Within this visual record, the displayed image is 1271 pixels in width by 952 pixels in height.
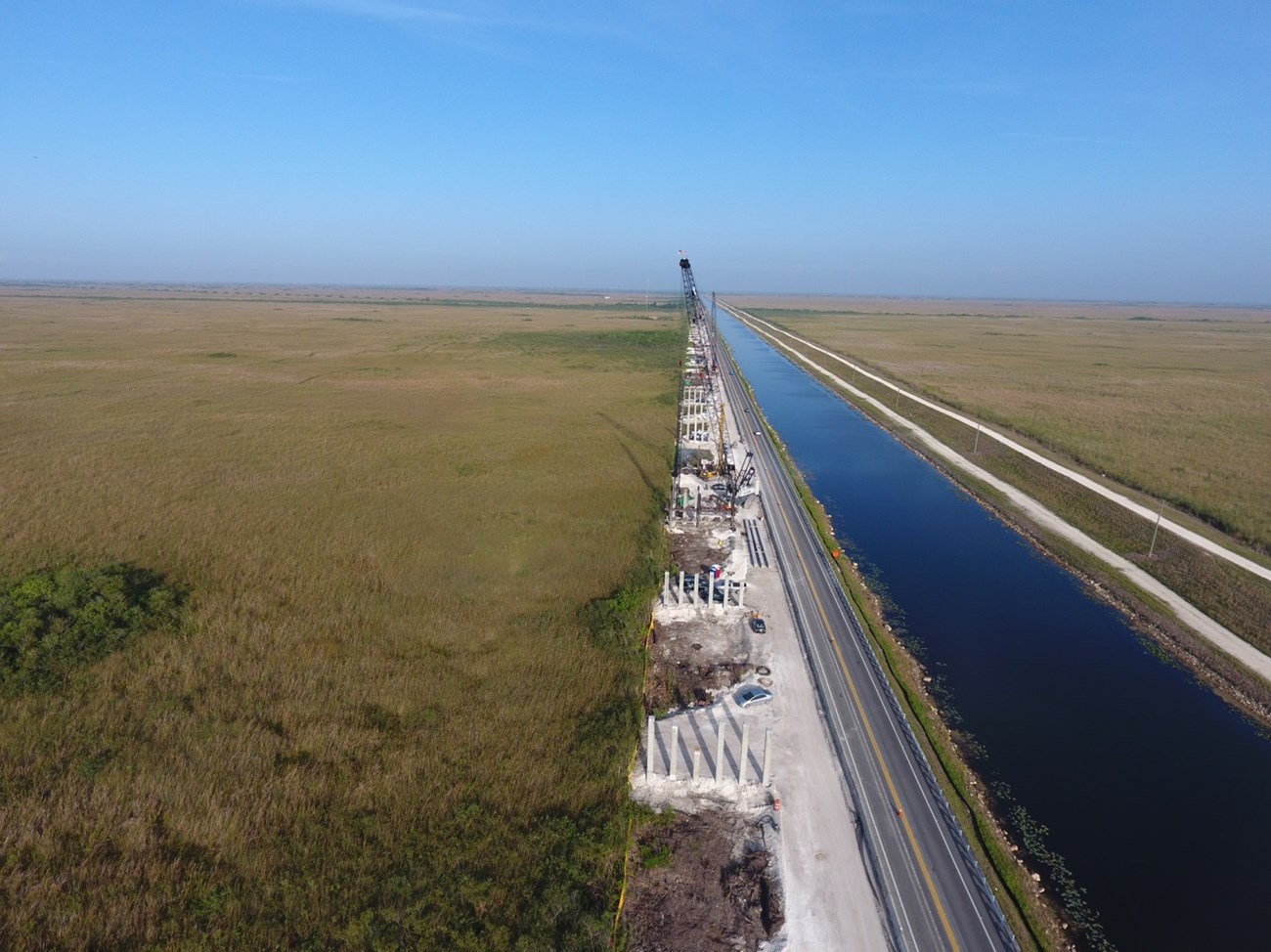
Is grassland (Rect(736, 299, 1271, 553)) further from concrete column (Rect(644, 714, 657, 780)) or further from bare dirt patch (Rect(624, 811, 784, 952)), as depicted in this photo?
concrete column (Rect(644, 714, 657, 780))

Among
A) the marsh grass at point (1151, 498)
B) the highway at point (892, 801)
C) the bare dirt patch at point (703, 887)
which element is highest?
the marsh grass at point (1151, 498)

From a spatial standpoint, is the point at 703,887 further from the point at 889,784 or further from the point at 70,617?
the point at 70,617

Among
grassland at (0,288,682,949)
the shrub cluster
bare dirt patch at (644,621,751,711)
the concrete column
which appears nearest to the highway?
bare dirt patch at (644,621,751,711)

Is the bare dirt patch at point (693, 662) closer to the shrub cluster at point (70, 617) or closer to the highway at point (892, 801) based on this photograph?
the highway at point (892, 801)

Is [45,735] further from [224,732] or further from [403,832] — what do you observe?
[403,832]

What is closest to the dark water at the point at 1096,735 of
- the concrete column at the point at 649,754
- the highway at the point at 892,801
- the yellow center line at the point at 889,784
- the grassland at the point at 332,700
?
the highway at the point at 892,801

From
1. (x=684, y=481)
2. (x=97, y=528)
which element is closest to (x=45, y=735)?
(x=97, y=528)

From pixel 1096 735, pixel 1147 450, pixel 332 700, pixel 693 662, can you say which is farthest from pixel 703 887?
pixel 1147 450
